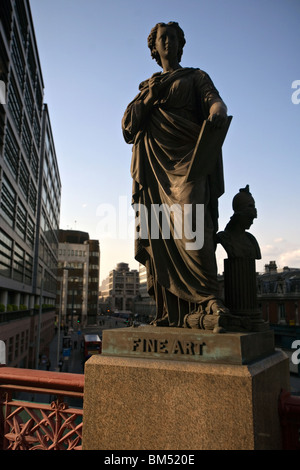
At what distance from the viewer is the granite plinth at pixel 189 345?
8.79ft

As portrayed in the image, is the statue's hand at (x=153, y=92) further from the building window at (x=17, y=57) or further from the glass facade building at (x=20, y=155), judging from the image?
the building window at (x=17, y=57)

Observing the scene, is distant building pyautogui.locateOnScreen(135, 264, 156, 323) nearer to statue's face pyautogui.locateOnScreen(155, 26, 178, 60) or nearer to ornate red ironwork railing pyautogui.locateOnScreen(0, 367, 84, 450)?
ornate red ironwork railing pyautogui.locateOnScreen(0, 367, 84, 450)

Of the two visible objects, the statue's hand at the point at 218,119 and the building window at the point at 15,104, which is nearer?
the statue's hand at the point at 218,119

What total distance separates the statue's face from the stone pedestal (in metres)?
3.29

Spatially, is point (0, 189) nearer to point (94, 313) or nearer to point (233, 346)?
point (233, 346)

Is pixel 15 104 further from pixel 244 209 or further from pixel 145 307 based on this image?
pixel 145 307

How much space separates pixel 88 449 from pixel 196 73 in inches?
156

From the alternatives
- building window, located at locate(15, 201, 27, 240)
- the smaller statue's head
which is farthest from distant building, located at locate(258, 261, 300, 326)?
the smaller statue's head

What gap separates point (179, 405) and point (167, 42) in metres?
3.92

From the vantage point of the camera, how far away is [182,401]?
8.49 ft

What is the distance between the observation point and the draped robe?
3.46 m

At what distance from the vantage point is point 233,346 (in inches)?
105

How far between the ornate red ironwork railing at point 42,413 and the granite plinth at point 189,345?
24.9 inches

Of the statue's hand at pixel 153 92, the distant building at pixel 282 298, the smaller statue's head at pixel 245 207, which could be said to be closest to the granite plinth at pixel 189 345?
the smaller statue's head at pixel 245 207
